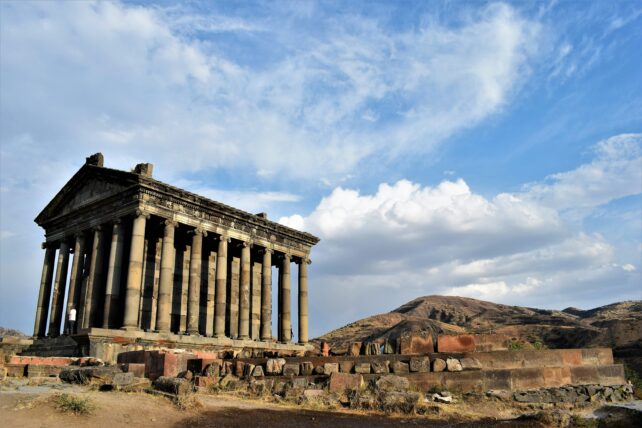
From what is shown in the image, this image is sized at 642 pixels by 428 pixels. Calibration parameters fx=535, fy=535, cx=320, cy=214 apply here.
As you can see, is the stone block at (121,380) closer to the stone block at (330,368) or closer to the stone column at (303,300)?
the stone block at (330,368)

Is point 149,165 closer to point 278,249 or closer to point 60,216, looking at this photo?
point 60,216

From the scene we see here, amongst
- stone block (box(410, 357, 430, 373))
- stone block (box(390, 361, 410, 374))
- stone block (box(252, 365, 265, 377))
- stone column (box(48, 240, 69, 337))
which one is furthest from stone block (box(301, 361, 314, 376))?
stone column (box(48, 240, 69, 337))

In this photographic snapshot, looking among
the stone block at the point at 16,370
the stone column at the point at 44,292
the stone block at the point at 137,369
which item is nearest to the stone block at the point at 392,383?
the stone block at the point at 137,369

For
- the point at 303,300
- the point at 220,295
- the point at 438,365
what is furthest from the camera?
the point at 303,300

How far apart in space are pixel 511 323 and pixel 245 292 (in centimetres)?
3568

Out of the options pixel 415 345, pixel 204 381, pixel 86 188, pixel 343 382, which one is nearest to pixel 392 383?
pixel 343 382

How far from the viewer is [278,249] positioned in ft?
123

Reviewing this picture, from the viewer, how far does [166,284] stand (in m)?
28.6

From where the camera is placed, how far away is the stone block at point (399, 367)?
16172mm

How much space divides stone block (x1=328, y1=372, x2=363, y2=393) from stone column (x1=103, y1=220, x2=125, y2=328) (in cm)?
1686

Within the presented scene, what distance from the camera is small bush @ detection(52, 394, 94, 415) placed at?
10352 mm

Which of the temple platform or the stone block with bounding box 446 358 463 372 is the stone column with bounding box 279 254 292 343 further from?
the stone block with bounding box 446 358 463 372

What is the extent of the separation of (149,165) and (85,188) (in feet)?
19.7

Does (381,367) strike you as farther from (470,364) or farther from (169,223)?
(169,223)
